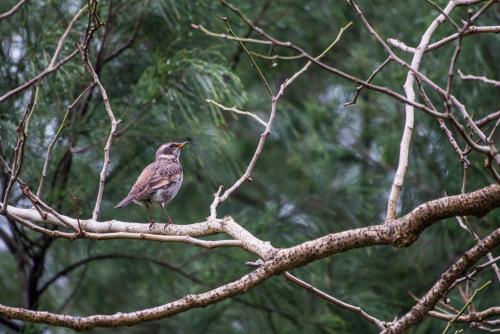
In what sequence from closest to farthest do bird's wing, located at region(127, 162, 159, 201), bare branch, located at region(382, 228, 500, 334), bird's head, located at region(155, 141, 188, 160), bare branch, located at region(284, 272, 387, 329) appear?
bare branch, located at region(382, 228, 500, 334) < bare branch, located at region(284, 272, 387, 329) < bird's wing, located at region(127, 162, 159, 201) < bird's head, located at region(155, 141, 188, 160)

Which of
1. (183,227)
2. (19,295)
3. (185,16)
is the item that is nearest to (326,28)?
(185,16)

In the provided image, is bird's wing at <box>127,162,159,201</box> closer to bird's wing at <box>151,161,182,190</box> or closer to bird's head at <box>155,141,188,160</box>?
bird's wing at <box>151,161,182,190</box>

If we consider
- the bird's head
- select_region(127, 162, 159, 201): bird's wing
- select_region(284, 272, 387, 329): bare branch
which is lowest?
select_region(284, 272, 387, 329): bare branch

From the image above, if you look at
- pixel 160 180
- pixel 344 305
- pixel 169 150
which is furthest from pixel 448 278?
pixel 169 150

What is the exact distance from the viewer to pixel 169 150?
5.58m

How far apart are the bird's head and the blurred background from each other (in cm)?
15

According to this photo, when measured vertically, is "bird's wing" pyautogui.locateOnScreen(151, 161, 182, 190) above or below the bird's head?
below

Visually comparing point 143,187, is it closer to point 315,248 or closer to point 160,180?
point 160,180

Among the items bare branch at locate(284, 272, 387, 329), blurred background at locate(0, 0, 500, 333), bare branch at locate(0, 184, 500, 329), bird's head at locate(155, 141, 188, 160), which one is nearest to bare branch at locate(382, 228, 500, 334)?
bare branch at locate(0, 184, 500, 329)

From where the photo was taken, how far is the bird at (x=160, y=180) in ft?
17.0

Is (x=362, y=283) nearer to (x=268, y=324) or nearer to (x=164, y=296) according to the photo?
(x=268, y=324)

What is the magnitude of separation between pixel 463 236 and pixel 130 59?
9.77ft

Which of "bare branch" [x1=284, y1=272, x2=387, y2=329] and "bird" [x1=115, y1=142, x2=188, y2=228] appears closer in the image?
"bare branch" [x1=284, y1=272, x2=387, y2=329]

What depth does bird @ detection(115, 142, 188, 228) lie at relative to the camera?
5168 mm
